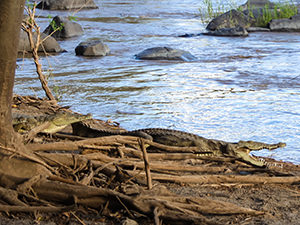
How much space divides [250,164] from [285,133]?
2403mm

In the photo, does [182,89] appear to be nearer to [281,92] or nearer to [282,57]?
[281,92]

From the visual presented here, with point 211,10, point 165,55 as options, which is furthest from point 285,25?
point 165,55

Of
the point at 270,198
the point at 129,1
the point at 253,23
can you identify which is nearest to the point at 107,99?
the point at 270,198

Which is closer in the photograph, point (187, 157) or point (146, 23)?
point (187, 157)

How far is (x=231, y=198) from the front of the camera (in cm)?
313

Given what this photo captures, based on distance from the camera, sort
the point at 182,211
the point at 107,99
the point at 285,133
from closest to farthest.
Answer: the point at 182,211 → the point at 285,133 → the point at 107,99

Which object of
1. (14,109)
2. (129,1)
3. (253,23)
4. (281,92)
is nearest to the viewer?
(14,109)

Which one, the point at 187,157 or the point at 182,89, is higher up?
the point at 187,157

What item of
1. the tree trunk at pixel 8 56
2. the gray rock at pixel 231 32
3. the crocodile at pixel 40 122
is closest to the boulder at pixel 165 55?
the gray rock at pixel 231 32

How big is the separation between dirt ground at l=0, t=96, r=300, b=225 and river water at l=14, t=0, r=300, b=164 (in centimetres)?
167

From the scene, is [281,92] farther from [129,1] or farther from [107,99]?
[129,1]

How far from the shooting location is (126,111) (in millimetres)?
7059

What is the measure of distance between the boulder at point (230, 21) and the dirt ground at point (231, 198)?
12.8 meters

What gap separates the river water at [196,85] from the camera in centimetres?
645
